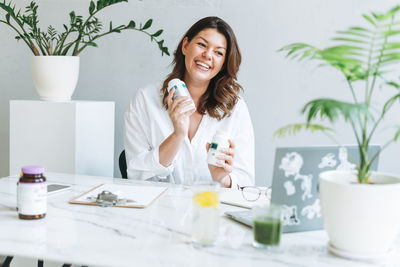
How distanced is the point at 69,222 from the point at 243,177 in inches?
39.0

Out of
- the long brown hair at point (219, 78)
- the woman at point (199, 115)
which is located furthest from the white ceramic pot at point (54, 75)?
the long brown hair at point (219, 78)

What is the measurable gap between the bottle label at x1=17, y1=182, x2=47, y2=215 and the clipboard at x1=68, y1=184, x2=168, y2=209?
18cm

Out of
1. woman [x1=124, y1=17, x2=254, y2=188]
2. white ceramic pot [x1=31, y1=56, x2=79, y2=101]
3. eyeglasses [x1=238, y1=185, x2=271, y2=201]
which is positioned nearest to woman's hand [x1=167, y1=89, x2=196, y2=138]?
woman [x1=124, y1=17, x2=254, y2=188]

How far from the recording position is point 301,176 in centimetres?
104

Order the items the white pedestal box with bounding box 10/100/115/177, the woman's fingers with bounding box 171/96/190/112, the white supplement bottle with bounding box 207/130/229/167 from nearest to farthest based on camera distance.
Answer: the white supplement bottle with bounding box 207/130/229/167
the woman's fingers with bounding box 171/96/190/112
the white pedestal box with bounding box 10/100/115/177

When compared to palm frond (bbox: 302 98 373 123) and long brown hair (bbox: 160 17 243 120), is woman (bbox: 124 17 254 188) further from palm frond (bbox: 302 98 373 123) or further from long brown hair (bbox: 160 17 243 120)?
palm frond (bbox: 302 98 373 123)

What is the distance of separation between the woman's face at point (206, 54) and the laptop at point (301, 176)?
1039 millimetres

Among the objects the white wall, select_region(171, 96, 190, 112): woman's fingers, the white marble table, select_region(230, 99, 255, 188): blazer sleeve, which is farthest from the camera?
the white wall

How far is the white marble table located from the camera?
2.93 ft

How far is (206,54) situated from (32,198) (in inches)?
45.3

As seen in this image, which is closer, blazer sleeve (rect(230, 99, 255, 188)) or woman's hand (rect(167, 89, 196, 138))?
woman's hand (rect(167, 89, 196, 138))

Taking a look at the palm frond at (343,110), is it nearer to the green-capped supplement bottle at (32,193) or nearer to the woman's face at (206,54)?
the green-capped supplement bottle at (32,193)

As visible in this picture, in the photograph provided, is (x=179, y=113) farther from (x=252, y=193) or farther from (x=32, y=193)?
(x=32, y=193)

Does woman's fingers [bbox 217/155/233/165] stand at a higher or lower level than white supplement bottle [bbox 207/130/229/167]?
lower
